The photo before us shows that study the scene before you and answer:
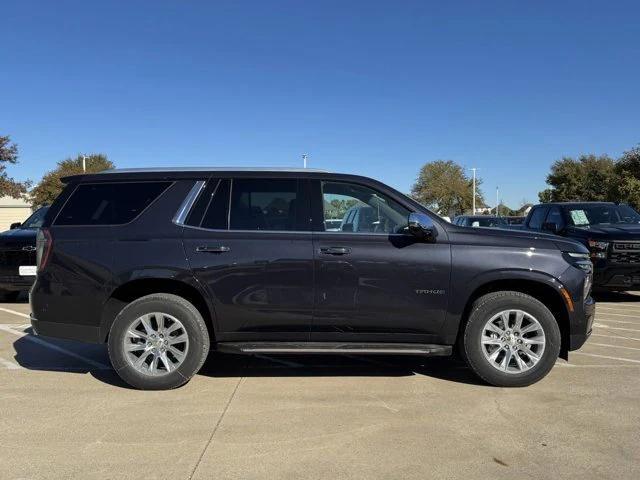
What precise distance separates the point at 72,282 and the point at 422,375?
3409 mm

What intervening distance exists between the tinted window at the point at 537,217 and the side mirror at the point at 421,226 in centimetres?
753

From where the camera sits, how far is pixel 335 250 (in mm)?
4883

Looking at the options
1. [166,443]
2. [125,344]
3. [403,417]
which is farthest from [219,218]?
[403,417]

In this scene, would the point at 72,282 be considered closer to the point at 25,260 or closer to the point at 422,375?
the point at 422,375

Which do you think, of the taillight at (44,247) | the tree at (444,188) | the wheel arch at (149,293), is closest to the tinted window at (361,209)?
the wheel arch at (149,293)

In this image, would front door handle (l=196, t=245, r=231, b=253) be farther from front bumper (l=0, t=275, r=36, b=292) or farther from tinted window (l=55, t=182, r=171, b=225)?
front bumper (l=0, t=275, r=36, b=292)

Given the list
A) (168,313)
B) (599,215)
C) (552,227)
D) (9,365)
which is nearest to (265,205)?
(168,313)

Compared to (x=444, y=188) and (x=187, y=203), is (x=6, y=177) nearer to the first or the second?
(x=187, y=203)


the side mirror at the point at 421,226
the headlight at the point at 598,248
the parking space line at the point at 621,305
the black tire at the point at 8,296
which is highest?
the side mirror at the point at 421,226

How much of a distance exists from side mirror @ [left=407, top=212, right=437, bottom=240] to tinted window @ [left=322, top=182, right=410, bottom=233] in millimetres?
179

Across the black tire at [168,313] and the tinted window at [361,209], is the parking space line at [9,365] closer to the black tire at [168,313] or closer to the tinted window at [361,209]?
the black tire at [168,313]

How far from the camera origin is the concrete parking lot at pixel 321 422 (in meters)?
3.49

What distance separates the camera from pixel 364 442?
12.6ft

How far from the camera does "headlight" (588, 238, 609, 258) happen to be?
9.17 metres
